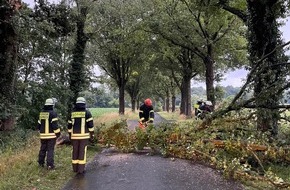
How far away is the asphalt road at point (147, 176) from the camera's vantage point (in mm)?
7656

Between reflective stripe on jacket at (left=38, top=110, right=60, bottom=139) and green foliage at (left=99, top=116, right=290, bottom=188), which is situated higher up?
reflective stripe on jacket at (left=38, top=110, right=60, bottom=139)

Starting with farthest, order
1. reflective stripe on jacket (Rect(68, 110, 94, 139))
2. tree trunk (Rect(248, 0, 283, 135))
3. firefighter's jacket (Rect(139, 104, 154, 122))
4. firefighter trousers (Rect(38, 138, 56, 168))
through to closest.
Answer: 1. firefighter's jacket (Rect(139, 104, 154, 122))
2. tree trunk (Rect(248, 0, 283, 135))
3. firefighter trousers (Rect(38, 138, 56, 168))
4. reflective stripe on jacket (Rect(68, 110, 94, 139))

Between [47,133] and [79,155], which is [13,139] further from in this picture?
[79,155]

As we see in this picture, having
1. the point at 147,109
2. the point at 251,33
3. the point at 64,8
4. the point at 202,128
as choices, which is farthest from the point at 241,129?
the point at 64,8

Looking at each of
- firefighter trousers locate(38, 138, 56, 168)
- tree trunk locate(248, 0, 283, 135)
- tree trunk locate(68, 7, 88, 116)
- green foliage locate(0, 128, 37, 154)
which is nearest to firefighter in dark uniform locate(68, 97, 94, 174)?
firefighter trousers locate(38, 138, 56, 168)

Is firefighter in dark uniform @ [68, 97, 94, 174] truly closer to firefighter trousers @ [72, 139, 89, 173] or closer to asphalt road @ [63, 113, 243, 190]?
firefighter trousers @ [72, 139, 89, 173]

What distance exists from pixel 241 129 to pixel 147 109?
5490mm

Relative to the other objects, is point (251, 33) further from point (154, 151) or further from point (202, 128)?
point (154, 151)

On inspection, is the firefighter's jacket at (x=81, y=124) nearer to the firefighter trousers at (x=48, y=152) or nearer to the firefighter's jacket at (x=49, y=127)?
the firefighter's jacket at (x=49, y=127)

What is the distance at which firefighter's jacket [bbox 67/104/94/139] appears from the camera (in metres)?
9.14

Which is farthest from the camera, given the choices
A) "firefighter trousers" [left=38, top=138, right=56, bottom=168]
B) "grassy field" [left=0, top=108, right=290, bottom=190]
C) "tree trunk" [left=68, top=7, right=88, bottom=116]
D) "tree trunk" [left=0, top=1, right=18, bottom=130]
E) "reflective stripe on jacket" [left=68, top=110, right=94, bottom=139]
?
"tree trunk" [left=68, top=7, right=88, bottom=116]

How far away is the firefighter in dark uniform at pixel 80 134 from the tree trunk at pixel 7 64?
609 centimetres

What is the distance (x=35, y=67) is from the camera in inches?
808

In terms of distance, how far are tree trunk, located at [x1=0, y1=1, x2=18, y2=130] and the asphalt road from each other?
579 centimetres
